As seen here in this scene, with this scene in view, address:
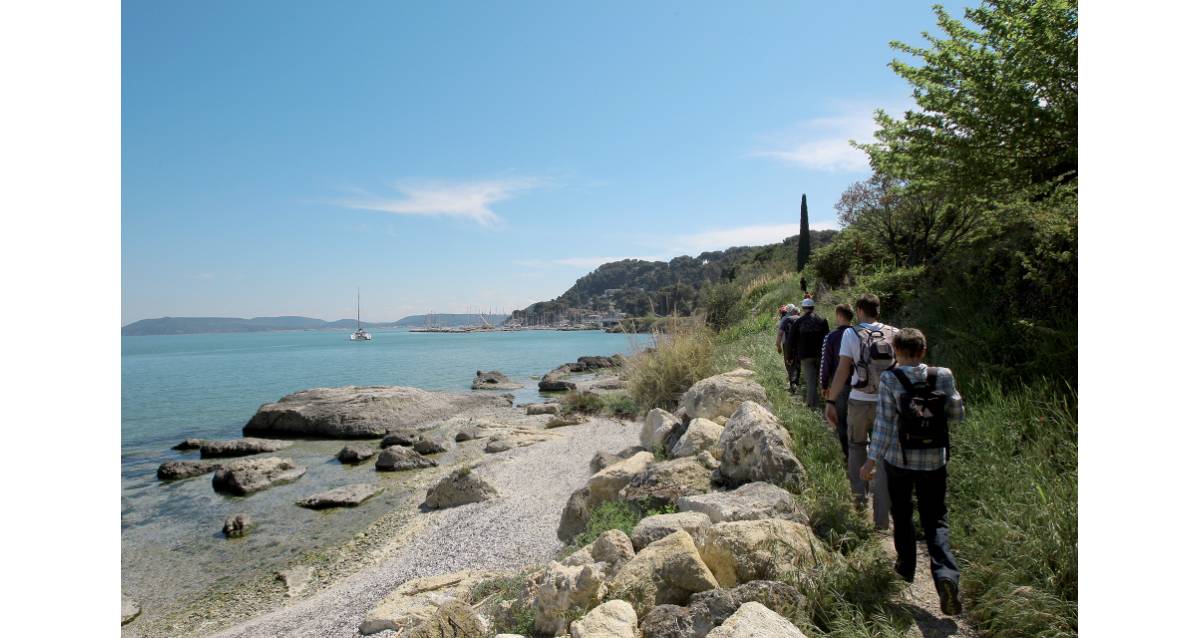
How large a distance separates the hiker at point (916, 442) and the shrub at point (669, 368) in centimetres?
857

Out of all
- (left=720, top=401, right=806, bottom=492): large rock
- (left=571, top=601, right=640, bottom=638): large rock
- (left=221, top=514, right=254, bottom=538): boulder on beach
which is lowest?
(left=221, top=514, right=254, bottom=538): boulder on beach

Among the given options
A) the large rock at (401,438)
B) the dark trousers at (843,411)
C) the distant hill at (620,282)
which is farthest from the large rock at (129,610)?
the distant hill at (620,282)

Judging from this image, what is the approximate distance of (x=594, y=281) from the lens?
13575 centimetres

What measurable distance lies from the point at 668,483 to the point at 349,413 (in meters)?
16.9

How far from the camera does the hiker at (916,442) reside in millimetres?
3764

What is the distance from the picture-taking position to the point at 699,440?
6.83 meters

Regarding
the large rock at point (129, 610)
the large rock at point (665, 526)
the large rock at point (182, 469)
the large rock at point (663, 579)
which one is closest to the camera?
the large rock at point (663, 579)

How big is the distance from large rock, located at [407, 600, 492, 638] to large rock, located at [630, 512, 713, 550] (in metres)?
1.33

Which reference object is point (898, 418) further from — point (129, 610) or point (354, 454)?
point (354, 454)

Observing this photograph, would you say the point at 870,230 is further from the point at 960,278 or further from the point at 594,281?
the point at 594,281

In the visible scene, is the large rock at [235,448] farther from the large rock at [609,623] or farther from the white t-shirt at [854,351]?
the white t-shirt at [854,351]

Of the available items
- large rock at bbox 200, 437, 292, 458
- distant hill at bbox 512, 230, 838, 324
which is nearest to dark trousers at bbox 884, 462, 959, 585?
large rock at bbox 200, 437, 292, 458

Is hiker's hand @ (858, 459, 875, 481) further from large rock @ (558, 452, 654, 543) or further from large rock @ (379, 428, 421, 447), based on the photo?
large rock @ (379, 428, 421, 447)

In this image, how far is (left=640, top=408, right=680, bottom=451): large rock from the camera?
856 cm
